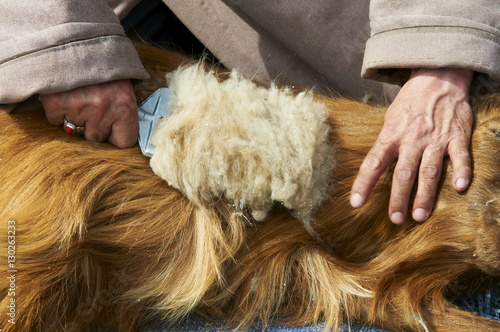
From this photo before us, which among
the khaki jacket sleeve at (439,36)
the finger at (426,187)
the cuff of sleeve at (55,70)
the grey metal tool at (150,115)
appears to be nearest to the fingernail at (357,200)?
the finger at (426,187)

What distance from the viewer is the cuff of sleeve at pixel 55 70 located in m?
0.96

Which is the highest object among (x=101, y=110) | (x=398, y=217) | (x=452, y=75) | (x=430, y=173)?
(x=452, y=75)

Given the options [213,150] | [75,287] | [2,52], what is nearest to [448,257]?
[213,150]

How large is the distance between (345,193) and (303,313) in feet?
0.85

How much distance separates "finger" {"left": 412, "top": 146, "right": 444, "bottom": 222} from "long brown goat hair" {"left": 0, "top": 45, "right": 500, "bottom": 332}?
20 mm

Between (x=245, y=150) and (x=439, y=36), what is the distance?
0.47 metres

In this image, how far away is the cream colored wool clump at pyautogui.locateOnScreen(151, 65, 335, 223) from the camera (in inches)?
38.4

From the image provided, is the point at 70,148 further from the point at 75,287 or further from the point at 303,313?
the point at 303,313

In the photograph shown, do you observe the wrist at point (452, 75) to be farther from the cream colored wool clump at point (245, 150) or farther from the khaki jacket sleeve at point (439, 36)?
the cream colored wool clump at point (245, 150)

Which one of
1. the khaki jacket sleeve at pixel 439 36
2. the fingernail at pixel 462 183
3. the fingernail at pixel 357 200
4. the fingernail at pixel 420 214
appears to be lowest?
the fingernail at pixel 357 200

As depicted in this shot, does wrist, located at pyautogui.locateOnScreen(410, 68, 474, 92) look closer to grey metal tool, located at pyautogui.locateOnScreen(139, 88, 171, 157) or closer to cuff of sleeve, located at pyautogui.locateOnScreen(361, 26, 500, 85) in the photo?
cuff of sleeve, located at pyautogui.locateOnScreen(361, 26, 500, 85)

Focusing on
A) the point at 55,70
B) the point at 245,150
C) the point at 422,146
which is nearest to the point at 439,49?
the point at 422,146

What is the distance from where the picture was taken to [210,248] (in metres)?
1.00

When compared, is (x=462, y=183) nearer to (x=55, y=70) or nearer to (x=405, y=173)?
(x=405, y=173)
